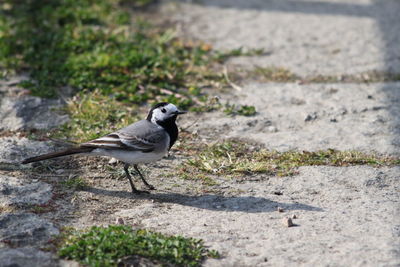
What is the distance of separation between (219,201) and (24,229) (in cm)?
167

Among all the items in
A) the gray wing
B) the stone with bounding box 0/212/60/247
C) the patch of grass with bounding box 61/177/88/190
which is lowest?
the patch of grass with bounding box 61/177/88/190

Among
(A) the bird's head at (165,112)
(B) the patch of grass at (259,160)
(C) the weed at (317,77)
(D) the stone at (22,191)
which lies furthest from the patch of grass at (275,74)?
(D) the stone at (22,191)

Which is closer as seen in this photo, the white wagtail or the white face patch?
the white wagtail

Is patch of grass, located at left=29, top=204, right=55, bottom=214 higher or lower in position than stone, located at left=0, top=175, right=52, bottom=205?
lower

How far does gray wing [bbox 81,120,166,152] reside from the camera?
5.72 meters

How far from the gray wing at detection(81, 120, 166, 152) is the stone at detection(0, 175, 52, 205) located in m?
0.53

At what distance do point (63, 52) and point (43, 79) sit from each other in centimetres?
89

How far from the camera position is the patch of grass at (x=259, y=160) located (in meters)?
6.16

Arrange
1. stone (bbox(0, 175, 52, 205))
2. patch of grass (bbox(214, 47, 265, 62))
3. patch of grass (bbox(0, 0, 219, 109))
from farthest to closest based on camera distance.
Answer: patch of grass (bbox(214, 47, 265, 62)) < patch of grass (bbox(0, 0, 219, 109)) < stone (bbox(0, 175, 52, 205))

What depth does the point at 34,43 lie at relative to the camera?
907 centimetres

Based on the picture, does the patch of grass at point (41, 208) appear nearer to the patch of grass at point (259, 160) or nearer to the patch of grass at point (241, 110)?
the patch of grass at point (259, 160)

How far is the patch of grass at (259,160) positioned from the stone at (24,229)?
166 cm

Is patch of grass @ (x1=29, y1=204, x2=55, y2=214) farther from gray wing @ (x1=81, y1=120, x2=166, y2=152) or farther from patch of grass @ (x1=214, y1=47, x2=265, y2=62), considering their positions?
patch of grass @ (x1=214, y1=47, x2=265, y2=62)

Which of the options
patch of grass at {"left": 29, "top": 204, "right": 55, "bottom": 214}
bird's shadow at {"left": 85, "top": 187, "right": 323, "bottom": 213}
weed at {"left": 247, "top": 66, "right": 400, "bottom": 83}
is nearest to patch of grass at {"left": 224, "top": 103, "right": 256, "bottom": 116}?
weed at {"left": 247, "top": 66, "right": 400, "bottom": 83}
